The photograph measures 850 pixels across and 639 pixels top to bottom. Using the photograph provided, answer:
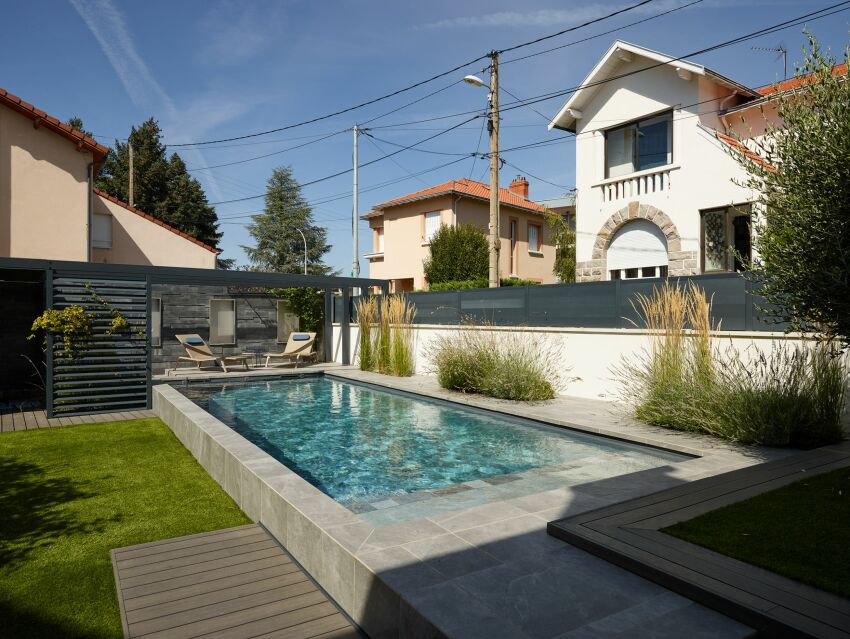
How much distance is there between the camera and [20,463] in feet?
18.3

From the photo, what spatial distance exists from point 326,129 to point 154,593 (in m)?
18.0

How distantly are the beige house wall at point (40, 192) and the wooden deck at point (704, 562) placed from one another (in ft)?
44.6

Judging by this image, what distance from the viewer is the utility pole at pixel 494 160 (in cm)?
1176

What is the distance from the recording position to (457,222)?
20281mm

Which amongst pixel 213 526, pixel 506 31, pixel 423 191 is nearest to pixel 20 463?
pixel 213 526

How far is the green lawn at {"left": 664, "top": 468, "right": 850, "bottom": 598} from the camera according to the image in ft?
8.31

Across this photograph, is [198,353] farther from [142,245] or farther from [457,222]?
[457,222]

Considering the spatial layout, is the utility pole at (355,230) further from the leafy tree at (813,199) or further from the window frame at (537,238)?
the leafy tree at (813,199)

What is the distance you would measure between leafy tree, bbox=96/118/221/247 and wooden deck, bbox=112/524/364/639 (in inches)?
1302

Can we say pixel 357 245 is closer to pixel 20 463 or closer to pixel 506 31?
pixel 506 31

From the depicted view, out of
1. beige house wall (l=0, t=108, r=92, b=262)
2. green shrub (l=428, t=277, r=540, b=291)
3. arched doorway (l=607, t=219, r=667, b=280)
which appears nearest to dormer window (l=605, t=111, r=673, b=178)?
arched doorway (l=607, t=219, r=667, b=280)

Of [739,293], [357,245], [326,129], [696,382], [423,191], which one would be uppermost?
[326,129]

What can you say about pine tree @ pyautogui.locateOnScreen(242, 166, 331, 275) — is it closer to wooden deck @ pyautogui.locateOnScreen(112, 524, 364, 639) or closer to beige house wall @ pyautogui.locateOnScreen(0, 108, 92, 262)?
beige house wall @ pyautogui.locateOnScreen(0, 108, 92, 262)

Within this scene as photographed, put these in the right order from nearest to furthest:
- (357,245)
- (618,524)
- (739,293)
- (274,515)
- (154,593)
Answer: (154,593), (618,524), (274,515), (739,293), (357,245)
